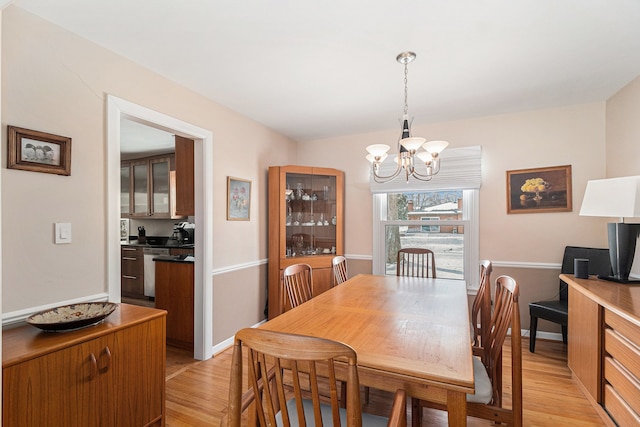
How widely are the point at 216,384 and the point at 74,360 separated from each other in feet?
4.03

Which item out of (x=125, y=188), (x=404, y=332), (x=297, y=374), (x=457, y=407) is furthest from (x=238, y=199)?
(x=125, y=188)

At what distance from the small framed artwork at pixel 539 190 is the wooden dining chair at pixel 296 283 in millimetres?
2400

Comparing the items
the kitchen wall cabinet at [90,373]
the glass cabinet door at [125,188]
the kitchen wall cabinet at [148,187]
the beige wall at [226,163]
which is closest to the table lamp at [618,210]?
the beige wall at [226,163]

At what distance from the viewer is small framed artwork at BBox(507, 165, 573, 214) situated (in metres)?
3.17

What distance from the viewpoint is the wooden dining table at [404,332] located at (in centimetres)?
113

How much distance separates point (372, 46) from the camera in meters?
2.07

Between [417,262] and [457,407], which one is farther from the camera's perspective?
[417,262]

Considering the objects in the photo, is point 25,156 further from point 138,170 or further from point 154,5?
point 138,170

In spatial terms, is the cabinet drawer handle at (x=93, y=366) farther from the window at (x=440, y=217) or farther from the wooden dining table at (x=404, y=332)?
the window at (x=440, y=217)

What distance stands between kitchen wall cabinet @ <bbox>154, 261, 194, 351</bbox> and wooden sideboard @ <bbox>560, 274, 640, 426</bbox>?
3.16 meters

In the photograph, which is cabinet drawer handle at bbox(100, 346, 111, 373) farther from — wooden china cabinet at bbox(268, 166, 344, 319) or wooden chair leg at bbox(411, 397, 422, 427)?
wooden china cabinet at bbox(268, 166, 344, 319)

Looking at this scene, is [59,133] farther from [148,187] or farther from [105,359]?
[148,187]

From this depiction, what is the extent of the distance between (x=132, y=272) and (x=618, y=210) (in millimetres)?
5494

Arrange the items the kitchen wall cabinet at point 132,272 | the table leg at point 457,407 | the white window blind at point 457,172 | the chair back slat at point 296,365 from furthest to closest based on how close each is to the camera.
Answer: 1. the kitchen wall cabinet at point 132,272
2. the white window blind at point 457,172
3. the table leg at point 457,407
4. the chair back slat at point 296,365
